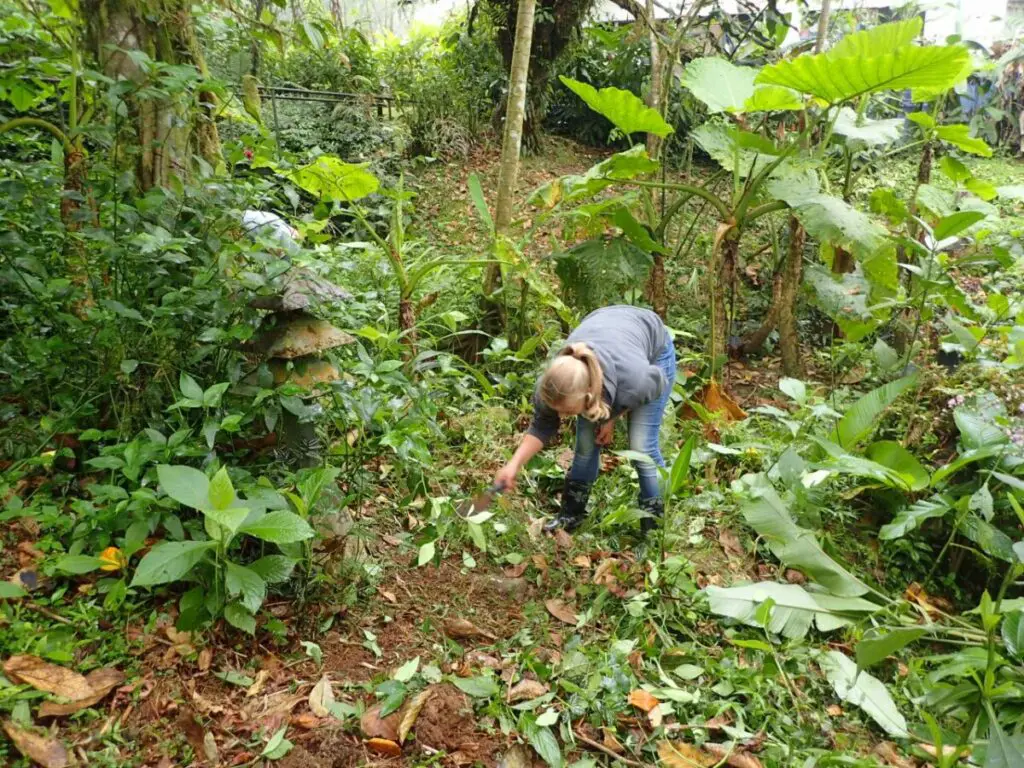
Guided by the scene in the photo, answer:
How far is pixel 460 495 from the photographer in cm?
287

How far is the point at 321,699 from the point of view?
1.88 m

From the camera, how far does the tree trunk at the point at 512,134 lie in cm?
369

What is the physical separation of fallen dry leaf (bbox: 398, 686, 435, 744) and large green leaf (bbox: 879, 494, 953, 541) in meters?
1.82

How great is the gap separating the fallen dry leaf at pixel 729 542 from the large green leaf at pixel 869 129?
217 cm

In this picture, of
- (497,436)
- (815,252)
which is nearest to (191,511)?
(497,436)

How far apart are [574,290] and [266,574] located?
2796mm

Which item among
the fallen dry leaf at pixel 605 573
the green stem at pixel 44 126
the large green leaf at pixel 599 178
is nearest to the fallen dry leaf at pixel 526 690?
the fallen dry leaf at pixel 605 573

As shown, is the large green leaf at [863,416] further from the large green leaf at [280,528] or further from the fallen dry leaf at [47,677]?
the fallen dry leaf at [47,677]

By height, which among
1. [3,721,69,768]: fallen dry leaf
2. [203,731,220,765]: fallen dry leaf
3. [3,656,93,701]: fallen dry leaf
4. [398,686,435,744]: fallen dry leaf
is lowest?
[398,686,435,744]: fallen dry leaf

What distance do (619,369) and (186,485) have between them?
5.22ft

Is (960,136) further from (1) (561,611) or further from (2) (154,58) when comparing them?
(2) (154,58)

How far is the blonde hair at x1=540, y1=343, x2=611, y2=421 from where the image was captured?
2.40 m

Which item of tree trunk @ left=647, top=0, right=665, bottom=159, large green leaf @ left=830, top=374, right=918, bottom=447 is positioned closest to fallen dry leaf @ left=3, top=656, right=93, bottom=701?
large green leaf @ left=830, top=374, right=918, bottom=447

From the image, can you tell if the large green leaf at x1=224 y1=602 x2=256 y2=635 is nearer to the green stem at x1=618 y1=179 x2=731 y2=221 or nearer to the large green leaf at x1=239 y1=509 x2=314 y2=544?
the large green leaf at x1=239 y1=509 x2=314 y2=544
